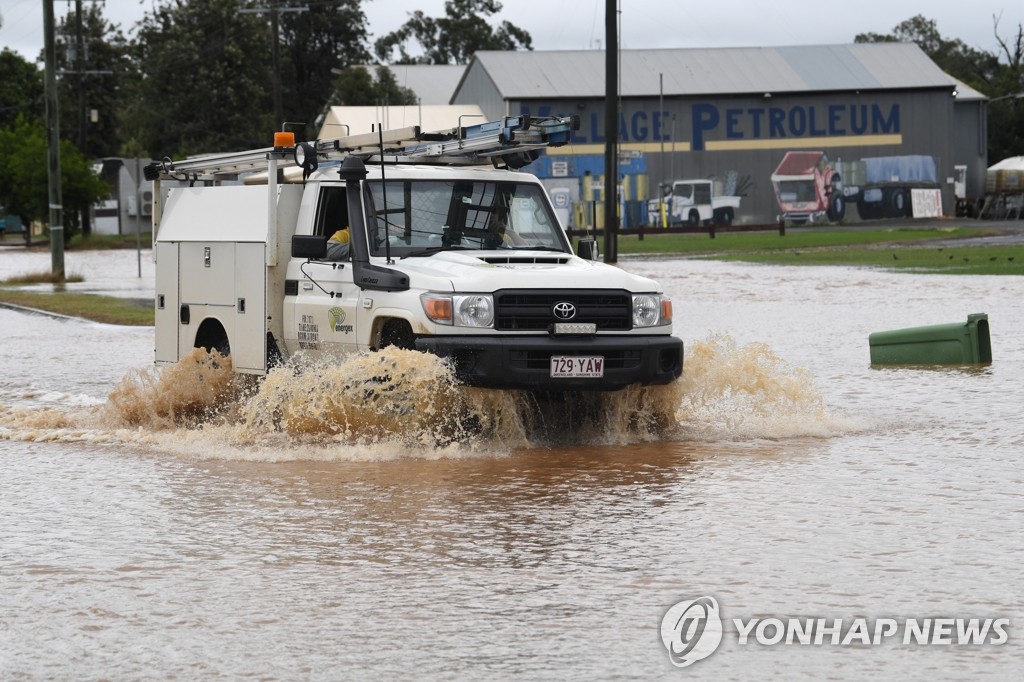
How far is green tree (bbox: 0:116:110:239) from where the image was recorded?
2655 inches

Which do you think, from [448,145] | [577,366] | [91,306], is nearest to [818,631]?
[577,366]

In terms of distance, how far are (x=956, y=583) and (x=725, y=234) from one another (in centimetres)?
6148

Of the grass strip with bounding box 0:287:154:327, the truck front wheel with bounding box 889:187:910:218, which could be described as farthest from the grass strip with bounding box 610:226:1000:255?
the grass strip with bounding box 0:287:154:327

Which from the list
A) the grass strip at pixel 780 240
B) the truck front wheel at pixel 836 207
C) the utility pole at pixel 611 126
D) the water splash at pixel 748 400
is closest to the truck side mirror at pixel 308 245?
the water splash at pixel 748 400

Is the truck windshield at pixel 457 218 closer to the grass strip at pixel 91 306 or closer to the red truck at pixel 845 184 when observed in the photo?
the grass strip at pixel 91 306

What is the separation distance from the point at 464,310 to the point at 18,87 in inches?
4371

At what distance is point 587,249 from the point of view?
521 inches

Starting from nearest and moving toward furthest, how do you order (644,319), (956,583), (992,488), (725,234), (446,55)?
(956,583) < (992,488) < (644,319) < (725,234) < (446,55)

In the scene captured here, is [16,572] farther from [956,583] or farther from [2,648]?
[956,583]

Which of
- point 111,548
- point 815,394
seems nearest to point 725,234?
point 815,394

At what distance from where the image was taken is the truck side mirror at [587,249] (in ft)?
43.3

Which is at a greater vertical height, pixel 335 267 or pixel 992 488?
pixel 335 267

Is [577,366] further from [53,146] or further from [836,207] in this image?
[836,207]

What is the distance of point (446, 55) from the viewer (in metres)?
133
